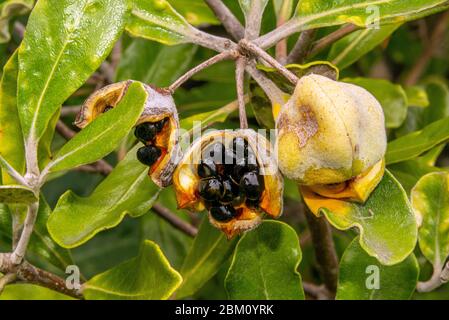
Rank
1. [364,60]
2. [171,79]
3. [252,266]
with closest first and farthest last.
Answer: [252,266] < [171,79] < [364,60]

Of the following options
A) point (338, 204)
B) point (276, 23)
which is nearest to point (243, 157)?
point (338, 204)

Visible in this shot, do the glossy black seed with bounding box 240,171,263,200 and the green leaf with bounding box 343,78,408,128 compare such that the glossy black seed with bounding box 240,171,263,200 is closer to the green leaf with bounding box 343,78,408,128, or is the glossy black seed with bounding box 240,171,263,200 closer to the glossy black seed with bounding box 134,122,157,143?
the glossy black seed with bounding box 134,122,157,143

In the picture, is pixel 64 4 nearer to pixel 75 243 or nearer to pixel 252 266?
pixel 75 243

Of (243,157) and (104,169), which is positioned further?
(104,169)

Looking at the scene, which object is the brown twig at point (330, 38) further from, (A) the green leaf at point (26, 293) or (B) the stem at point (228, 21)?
(A) the green leaf at point (26, 293)

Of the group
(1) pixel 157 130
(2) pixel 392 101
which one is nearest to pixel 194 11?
(2) pixel 392 101

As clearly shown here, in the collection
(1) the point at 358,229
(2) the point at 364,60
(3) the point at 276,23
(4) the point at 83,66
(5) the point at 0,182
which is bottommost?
(1) the point at 358,229

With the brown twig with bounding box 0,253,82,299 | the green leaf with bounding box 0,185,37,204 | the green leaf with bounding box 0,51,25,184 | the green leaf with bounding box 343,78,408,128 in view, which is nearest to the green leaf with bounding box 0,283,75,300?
the brown twig with bounding box 0,253,82,299
